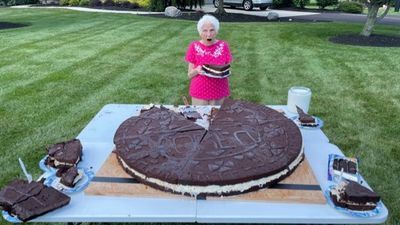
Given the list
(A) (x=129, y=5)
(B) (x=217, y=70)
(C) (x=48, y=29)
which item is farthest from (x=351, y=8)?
(B) (x=217, y=70)

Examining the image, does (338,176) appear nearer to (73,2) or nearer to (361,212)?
(361,212)

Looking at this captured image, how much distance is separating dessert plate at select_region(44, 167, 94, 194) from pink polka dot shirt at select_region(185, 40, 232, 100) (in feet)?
7.15

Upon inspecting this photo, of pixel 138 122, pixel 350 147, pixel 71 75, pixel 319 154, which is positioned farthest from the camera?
pixel 71 75

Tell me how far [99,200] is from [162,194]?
420mm

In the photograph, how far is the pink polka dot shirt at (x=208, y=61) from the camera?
454 cm

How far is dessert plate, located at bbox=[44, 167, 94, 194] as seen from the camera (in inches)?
101

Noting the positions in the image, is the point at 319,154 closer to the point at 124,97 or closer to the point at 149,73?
the point at 124,97

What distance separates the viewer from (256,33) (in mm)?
13703

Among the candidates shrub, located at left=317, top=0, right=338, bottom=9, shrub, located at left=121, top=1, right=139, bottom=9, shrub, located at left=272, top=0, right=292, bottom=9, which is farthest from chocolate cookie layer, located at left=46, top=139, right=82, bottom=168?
shrub, located at left=317, top=0, right=338, bottom=9

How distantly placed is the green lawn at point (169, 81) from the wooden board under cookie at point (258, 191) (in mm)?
1623

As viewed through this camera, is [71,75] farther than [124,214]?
Yes

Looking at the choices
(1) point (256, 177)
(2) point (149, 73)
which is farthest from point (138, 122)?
(2) point (149, 73)

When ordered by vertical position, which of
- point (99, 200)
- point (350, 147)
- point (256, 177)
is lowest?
point (350, 147)

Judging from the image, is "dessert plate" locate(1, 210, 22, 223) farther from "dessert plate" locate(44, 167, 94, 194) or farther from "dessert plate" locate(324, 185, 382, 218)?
"dessert plate" locate(324, 185, 382, 218)
